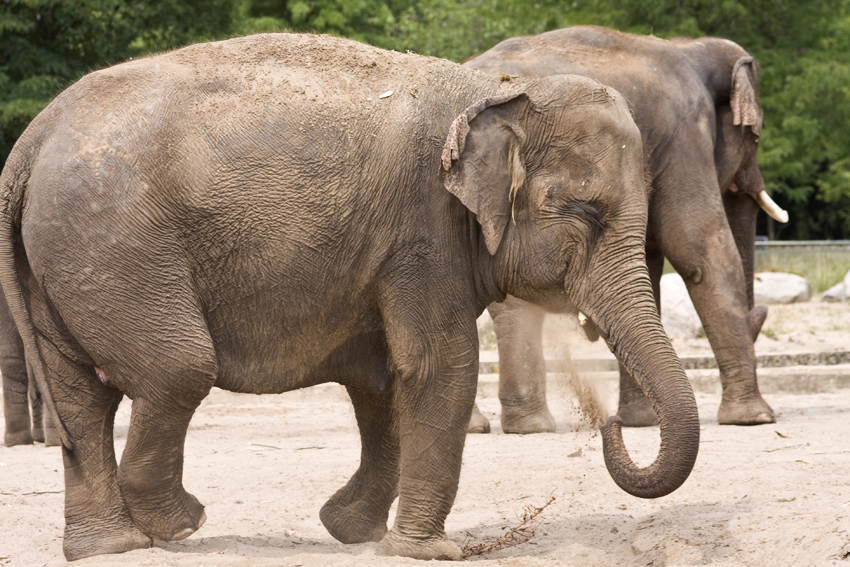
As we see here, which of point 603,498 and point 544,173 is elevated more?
point 544,173

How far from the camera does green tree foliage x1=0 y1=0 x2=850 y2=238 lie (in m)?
18.1

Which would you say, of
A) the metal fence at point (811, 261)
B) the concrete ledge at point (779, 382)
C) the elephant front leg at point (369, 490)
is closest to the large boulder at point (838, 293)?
the metal fence at point (811, 261)

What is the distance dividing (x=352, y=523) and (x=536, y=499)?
123cm

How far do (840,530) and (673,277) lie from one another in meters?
10.8

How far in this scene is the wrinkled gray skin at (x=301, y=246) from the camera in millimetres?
4789

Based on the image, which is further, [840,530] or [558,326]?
[558,326]

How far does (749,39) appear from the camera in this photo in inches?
938

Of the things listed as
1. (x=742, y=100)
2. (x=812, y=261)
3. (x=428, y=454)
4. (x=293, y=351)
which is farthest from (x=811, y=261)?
(x=293, y=351)

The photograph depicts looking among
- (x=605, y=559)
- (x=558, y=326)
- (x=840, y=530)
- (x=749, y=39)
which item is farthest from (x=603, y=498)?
(x=749, y=39)

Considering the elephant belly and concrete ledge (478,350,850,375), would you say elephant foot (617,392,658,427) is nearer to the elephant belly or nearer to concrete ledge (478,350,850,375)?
concrete ledge (478,350,850,375)

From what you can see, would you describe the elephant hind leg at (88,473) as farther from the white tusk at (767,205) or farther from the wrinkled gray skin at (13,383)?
the white tusk at (767,205)

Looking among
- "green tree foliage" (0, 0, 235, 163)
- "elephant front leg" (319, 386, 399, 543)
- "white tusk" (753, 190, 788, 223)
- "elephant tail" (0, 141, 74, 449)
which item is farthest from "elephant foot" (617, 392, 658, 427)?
"green tree foliage" (0, 0, 235, 163)

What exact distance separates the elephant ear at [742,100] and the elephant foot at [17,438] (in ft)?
19.6

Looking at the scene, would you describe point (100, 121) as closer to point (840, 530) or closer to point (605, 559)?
point (605, 559)
